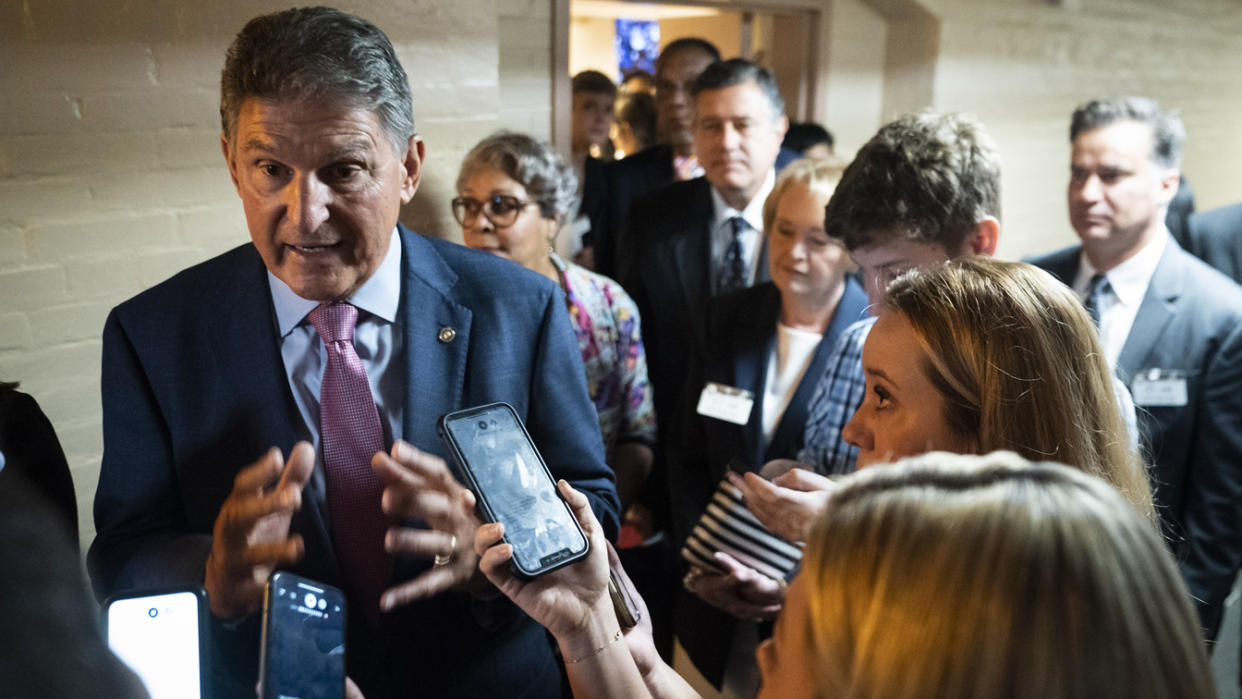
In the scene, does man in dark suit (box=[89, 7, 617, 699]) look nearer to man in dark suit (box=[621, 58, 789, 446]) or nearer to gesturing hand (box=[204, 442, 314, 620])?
gesturing hand (box=[204, 442, 314, 620])

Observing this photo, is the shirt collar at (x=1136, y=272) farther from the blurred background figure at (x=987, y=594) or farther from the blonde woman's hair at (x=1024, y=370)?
the blurred background figure at (x=987, y=594)

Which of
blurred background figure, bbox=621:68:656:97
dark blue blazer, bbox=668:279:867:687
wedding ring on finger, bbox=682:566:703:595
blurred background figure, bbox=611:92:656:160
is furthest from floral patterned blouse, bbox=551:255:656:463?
blurred background figure, bbox=621:68:656:97

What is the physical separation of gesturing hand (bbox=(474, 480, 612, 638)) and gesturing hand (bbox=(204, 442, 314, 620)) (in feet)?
0.79

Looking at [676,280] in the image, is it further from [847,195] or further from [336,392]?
[336,392]

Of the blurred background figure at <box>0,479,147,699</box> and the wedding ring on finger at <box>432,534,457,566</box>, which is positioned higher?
the blurred background figure at <box>0,479,147,699</box>

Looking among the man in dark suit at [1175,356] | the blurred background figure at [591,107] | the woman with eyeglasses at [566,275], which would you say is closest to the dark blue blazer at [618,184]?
the blurred background figure at [591,107]

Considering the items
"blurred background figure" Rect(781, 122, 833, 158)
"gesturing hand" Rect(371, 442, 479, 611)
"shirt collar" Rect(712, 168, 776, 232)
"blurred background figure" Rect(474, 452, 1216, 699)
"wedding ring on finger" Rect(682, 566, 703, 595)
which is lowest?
"wedding ring on finger" Rect(682, 566, 703, 595)

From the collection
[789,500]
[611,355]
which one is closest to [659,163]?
[611,355]

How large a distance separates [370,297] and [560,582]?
0.56 m

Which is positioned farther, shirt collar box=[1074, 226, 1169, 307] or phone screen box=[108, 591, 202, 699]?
shirt collar box=[1074, 226, 1169, 307]

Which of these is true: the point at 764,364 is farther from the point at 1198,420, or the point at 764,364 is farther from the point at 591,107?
the point at 591,107

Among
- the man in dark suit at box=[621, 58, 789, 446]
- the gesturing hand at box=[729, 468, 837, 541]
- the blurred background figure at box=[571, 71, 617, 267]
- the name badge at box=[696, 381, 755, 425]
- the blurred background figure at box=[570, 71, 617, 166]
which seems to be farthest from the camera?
the blurred background figure at box=[570, 71, 617, 166]

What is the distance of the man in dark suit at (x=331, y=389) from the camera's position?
1.16 m

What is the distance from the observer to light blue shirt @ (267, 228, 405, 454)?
52.3 inches
